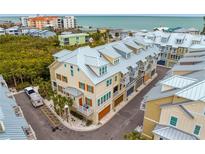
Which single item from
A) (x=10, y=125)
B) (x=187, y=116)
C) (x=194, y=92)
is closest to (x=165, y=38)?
(x=194, y=92)

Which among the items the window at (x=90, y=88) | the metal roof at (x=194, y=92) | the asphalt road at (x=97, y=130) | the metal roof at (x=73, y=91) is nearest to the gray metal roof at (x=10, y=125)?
the asphalt road at (x=97, y=130)

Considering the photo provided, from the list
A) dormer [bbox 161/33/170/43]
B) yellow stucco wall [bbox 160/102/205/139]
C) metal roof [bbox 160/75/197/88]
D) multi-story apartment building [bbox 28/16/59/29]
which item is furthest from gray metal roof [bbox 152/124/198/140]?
multi-story apartment building [bbox 28/16/59/29]

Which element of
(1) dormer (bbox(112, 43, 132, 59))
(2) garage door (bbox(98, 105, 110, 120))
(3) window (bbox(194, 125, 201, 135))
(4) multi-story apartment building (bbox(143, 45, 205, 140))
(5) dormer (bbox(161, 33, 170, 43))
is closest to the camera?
(4) multi-story apartment building (bbox(143, 45, 205, 140))

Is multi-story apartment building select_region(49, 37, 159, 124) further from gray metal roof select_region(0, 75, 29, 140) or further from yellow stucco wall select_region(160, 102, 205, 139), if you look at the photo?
yellow stucco wall select_region(160, 102, 205, 139)

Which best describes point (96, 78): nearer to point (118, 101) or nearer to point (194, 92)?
point (118, 101)
